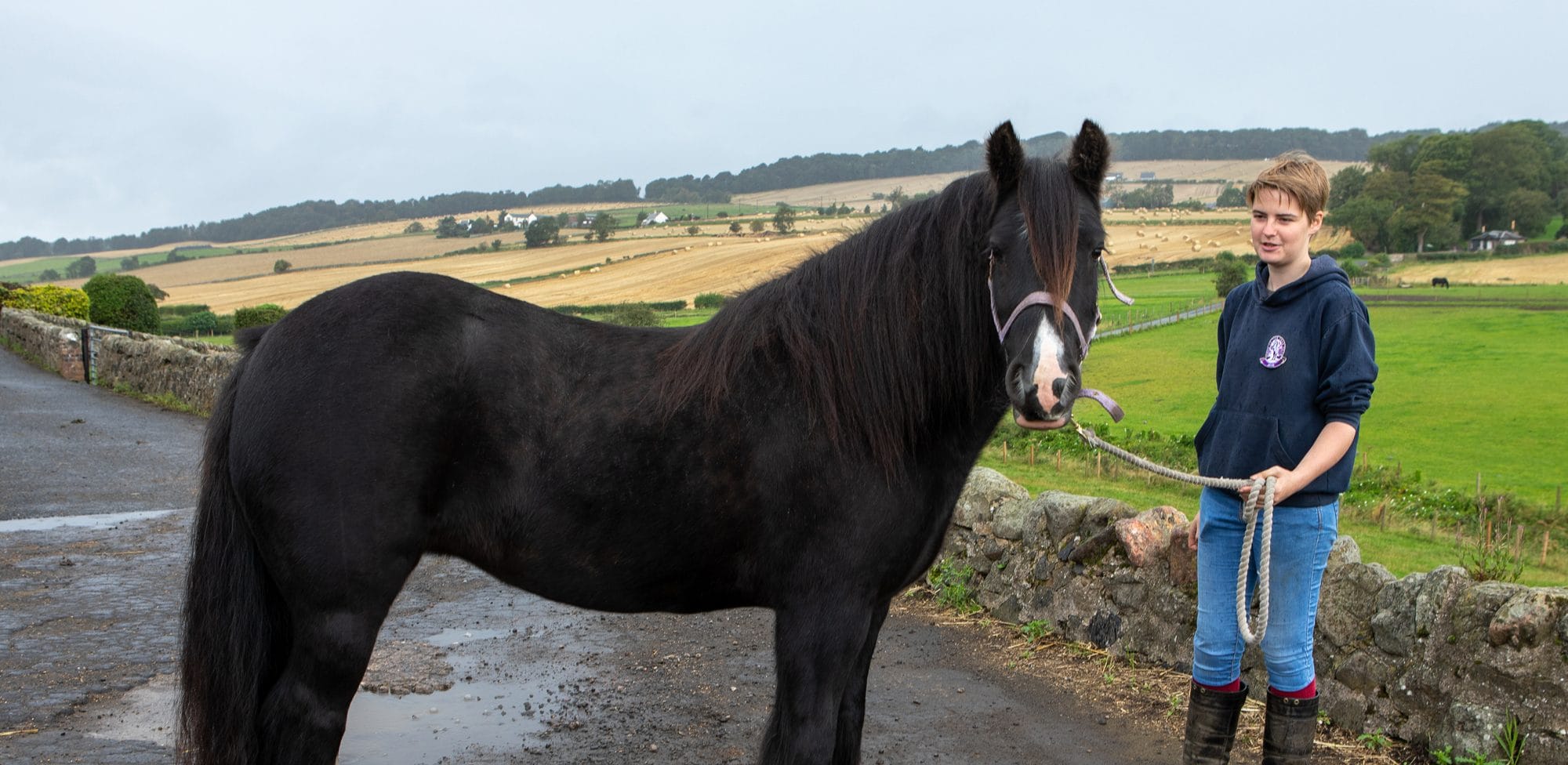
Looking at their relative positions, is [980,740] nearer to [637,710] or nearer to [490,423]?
[637,710]

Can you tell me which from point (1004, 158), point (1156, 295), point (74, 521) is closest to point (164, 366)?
point (74, 521)

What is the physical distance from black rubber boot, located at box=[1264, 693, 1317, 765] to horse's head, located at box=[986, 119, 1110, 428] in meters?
1.32

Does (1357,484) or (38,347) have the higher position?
(38,347)

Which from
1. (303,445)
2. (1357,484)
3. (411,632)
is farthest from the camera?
(1357,484)

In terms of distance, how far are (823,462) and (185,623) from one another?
213 cm

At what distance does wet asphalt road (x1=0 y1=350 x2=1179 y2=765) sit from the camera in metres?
4.32

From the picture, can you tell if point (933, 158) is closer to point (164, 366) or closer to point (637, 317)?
point (637, 317)

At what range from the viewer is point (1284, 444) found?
301 centimetres

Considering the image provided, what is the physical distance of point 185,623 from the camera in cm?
326

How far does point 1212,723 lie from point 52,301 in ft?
122

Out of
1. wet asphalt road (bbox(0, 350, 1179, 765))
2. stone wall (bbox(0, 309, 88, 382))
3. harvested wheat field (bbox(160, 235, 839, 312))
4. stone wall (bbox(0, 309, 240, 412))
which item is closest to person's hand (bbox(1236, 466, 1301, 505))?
wet asphalt road (bbox(0, 350, 1179, 765))

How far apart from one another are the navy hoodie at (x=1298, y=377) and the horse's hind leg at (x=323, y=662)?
2.60 metres

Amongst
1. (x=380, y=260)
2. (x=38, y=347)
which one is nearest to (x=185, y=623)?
(x=38, y=347)

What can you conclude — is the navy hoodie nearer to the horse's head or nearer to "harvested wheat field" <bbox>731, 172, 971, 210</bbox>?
the horse's head
